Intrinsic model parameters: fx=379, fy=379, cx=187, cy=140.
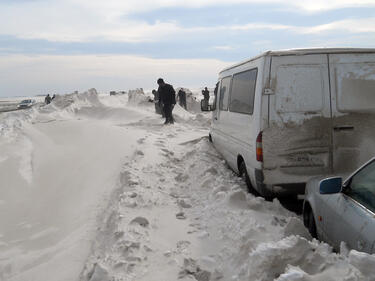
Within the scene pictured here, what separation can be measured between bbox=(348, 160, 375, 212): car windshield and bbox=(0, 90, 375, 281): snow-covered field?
43 centimetres

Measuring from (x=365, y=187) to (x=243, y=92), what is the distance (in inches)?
121

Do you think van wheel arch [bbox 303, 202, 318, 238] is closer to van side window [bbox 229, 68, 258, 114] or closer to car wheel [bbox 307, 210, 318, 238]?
car wheel [bbox 307, 210, 318, 238]

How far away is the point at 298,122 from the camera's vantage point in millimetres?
5000

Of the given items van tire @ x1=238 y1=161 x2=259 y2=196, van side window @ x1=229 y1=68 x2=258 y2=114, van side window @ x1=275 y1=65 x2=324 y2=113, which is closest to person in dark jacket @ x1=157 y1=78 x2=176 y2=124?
van side window @ x1=229 y1=68 x2=258 y2=114

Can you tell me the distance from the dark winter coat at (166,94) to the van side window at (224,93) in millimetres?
7410

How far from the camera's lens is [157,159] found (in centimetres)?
847

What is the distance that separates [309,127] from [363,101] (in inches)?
30.2

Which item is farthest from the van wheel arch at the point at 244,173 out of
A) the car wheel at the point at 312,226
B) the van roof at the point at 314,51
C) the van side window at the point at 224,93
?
the van roof at the point at 314,51

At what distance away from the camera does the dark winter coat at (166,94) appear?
15.2 metres

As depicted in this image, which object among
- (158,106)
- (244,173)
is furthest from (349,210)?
(158,106)

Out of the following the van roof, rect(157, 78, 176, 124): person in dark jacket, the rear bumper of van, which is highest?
the van roof

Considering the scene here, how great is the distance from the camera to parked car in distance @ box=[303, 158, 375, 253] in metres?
2.79

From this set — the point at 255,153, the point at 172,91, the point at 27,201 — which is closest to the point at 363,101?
the point at 255,153

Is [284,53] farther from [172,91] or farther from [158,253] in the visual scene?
[172,91]
